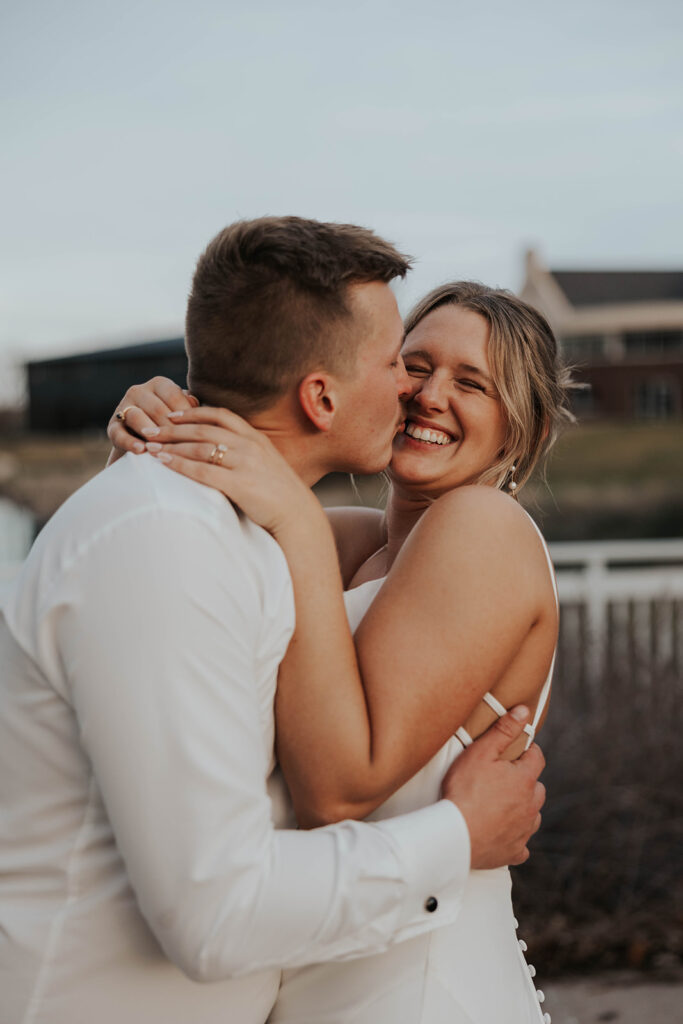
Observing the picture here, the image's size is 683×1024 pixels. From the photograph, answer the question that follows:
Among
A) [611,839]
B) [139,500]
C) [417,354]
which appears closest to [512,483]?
[417,354]

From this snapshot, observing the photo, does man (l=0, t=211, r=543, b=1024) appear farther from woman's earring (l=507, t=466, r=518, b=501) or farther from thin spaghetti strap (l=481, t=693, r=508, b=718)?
woman's earring (l=507, t=466, r=518, b=501)

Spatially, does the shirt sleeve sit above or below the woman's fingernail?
above

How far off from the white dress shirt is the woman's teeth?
82 centimetres

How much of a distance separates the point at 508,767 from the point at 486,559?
41 cm

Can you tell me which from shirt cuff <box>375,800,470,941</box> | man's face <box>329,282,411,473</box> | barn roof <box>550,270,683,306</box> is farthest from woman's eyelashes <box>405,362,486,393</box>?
barn roof <box>550,270,683,306</box>

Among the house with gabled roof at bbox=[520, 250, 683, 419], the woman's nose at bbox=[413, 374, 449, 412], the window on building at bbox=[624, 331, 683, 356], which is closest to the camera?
the woman's nose at bbox=[413, 374, 449, 412]

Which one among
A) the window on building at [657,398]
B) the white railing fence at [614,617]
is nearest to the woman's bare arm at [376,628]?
the white railing fence at [614,617]

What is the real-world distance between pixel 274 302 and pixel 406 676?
690 mm


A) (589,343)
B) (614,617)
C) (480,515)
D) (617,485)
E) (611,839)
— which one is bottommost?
(617,485)

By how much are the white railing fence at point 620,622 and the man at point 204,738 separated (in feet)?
13.5

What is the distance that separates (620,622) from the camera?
6.66m

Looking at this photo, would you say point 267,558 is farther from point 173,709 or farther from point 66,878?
point 66,878

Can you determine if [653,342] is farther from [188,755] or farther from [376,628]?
[188,755]

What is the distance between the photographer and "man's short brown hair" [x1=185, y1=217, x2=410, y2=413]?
1.64 meters
